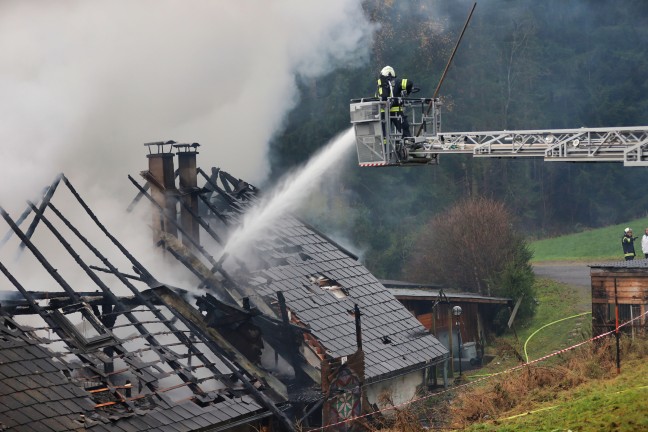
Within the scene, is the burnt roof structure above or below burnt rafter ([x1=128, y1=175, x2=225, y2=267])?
below

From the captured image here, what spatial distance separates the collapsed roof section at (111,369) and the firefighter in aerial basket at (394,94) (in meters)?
5.13

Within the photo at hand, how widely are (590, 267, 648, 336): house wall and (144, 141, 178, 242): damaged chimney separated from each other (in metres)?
10.1

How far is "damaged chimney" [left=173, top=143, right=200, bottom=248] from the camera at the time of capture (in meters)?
24.7

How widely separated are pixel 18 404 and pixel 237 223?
37.5 ft

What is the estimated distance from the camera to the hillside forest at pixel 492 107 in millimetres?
44466

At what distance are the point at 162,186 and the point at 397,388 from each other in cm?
701

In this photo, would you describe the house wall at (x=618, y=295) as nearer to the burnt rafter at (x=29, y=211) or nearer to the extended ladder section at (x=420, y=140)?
the extended ladder section at (x=420, y=140)

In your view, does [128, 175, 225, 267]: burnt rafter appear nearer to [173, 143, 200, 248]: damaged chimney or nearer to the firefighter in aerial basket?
[173, 143, 200, 248]: damaged chimney

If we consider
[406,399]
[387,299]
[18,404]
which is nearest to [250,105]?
[387,299]

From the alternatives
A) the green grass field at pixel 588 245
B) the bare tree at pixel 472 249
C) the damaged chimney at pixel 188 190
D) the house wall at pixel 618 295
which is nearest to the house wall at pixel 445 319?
the bare tree at pixel 472 249

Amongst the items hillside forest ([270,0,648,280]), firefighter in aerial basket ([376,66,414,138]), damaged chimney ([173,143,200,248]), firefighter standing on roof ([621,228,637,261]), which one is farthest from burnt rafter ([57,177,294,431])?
hillside forest ([270,0,648,280])

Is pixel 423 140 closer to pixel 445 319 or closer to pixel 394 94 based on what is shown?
pixel 394 94

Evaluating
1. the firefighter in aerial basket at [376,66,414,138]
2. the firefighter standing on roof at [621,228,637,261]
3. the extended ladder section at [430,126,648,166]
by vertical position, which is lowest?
the firefighter standing on roof at [621,228,637,261]

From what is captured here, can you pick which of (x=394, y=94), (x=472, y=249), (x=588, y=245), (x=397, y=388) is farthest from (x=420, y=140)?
(x=588, y=245)
